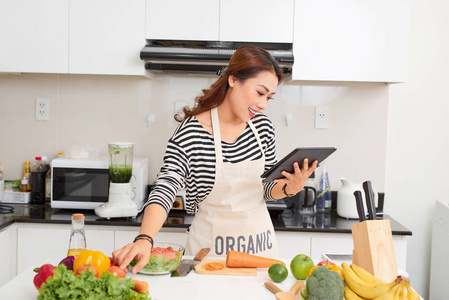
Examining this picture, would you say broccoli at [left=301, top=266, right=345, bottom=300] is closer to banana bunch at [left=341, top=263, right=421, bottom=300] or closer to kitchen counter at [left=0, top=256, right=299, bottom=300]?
banana bunch at [left=341, top=263, right=421, bottom=300]

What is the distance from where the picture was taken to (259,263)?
1521 millimetres

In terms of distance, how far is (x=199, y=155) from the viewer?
1899 mm

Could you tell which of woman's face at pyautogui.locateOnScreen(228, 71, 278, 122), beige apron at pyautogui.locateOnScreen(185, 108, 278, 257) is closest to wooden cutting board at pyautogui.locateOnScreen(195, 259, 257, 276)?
beige apron at pyautogui.locateOnScreen(185, 108, 278, 257)

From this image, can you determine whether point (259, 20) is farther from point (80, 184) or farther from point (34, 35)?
point (80, 184)

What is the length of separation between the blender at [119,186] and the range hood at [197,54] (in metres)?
0.47

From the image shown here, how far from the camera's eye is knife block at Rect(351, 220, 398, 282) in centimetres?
134

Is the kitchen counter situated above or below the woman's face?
below

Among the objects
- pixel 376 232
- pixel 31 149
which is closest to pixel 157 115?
pixel 31 149

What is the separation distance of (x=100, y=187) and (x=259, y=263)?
143 cm

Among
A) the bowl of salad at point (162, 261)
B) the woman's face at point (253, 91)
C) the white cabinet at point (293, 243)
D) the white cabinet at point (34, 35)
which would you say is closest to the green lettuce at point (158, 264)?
the bowl of salad at point (162, 261)

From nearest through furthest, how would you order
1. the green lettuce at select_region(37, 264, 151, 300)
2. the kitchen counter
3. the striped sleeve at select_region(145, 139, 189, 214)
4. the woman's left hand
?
the green lettuce at select_region(37, 264, 151, 300), the kitchen counter, the striped sleeve at select_region(145, 139, 189, 214), the woman's left hand

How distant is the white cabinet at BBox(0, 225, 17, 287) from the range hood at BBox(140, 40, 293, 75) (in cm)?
108

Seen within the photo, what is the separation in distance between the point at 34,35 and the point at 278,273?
1934mm

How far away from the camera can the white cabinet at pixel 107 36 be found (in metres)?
2.62
